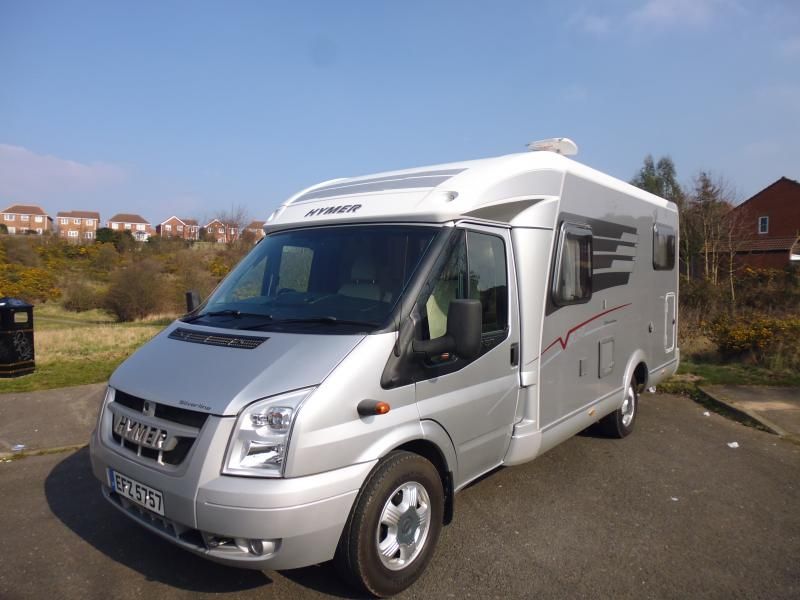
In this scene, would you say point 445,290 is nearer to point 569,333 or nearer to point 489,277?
point 489,277

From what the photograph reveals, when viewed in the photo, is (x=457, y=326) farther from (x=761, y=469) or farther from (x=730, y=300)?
(x=730, y=300)

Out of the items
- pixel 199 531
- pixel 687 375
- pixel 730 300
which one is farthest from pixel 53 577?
pixel 730 300

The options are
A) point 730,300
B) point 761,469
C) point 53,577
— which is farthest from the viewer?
point 730,300

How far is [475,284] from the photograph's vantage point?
155 inches

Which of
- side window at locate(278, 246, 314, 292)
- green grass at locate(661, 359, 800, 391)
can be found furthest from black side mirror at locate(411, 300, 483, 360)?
green grass at locate(661, 359, 800, 391)

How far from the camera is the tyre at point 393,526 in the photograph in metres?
3.02

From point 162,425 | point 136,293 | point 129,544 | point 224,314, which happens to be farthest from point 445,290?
point 136,293

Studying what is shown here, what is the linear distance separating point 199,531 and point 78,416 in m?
5.03

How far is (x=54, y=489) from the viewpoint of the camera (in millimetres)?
4961

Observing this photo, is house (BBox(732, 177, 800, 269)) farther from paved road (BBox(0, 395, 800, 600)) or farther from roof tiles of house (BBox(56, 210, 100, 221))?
roof tiles of house (BBox(56, 210, 100, 221))

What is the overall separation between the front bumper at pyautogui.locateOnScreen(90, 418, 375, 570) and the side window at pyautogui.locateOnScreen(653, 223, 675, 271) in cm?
542

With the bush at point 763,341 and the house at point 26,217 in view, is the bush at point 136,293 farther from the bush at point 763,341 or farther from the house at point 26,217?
the house at point 26,217

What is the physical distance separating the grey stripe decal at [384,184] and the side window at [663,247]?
3.88 metres

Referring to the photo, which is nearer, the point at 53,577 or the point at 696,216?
the point at 53,577
